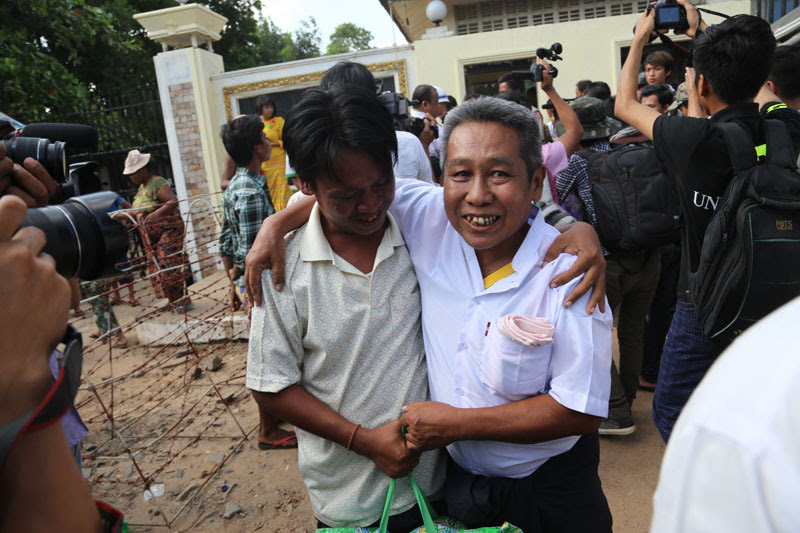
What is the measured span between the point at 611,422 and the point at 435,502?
2.05 m

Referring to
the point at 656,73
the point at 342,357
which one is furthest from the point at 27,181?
the point at 656,73

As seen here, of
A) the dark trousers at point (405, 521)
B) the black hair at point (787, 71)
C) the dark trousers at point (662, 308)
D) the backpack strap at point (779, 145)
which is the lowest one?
the dark trousers at point (662, 308)

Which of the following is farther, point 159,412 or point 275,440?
point 159,412

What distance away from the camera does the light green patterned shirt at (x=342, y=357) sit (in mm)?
1341

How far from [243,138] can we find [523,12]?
922cm

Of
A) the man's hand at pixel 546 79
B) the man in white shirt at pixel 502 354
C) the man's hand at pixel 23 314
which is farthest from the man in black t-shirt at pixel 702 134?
the man's hand at pixel 23 314

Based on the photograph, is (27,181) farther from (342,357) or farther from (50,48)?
(50,48)

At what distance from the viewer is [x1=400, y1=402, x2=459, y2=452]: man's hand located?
1266 mm

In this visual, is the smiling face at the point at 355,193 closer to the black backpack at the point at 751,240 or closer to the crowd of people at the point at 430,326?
the crowd of people at the point at 430,326

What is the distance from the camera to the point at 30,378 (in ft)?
2.45

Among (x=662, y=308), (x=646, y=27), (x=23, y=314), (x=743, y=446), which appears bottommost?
(x=662, y=308)

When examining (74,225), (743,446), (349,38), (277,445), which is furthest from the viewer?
(349,38)

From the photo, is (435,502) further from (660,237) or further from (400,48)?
(400,48)

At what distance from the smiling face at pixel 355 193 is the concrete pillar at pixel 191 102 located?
288 inches
